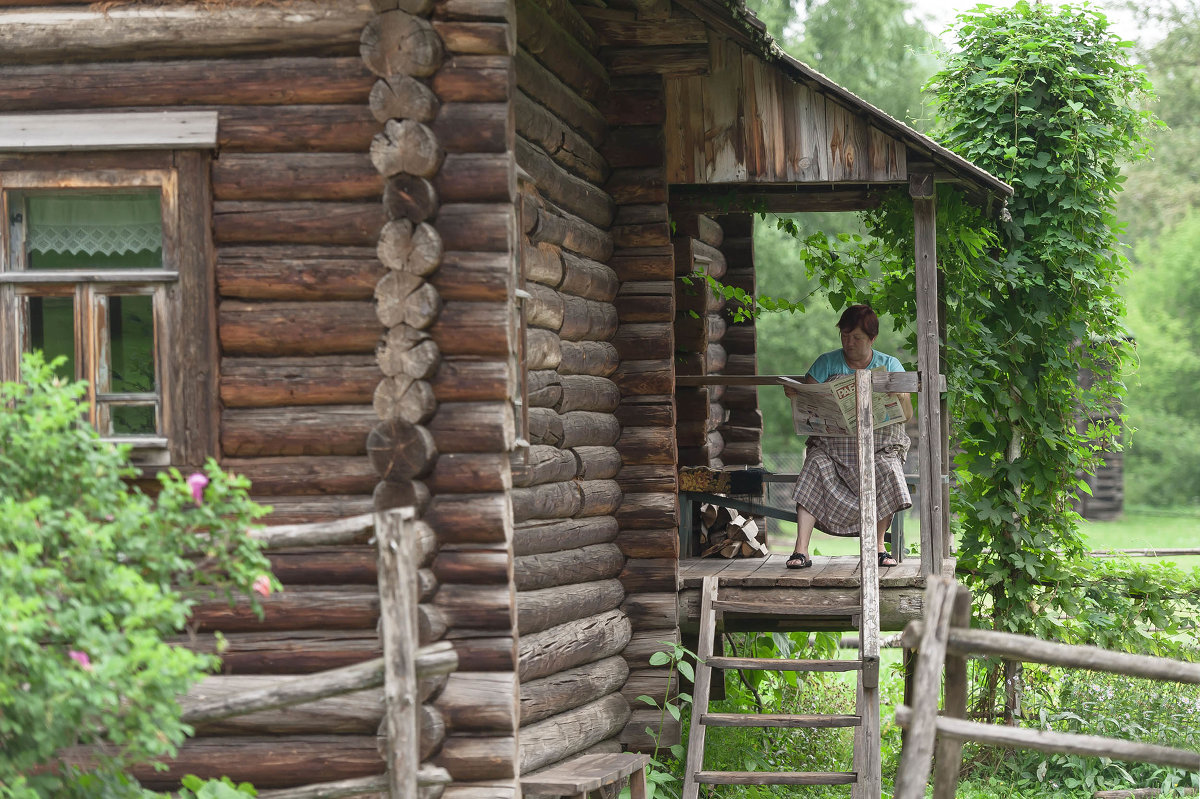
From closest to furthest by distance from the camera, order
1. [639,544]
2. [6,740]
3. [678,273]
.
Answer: [6,740], [639,544], [678,273]

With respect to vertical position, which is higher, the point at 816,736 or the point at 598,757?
the point at 598,757

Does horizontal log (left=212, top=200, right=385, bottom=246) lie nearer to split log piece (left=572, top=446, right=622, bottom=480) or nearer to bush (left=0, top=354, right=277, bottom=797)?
bush (left=0, top=354, right=277, bottom=797)

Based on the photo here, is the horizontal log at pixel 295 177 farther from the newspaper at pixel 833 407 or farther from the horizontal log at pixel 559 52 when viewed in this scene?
the newspaper at pixel 833 407

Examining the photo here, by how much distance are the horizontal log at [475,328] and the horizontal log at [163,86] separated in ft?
3.69

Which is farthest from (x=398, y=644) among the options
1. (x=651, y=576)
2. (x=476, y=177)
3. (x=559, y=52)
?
(x=559, y=52)

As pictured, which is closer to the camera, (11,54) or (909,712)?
(909,712)

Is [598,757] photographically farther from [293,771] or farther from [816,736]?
[816,736]

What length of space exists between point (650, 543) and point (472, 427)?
289 centimetres

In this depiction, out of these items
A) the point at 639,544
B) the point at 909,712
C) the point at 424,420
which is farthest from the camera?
the point at 639,544

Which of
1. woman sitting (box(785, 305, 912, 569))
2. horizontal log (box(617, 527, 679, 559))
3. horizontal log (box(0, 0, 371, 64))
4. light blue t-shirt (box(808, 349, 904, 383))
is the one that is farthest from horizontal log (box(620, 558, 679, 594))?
horizontal log (box(0, 0, 371, 64))

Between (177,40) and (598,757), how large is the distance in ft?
13.7

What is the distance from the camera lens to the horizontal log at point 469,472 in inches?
227

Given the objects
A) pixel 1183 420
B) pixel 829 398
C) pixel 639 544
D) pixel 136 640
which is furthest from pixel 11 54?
pixel 1183 420

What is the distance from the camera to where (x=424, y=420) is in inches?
227
